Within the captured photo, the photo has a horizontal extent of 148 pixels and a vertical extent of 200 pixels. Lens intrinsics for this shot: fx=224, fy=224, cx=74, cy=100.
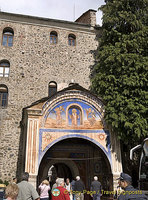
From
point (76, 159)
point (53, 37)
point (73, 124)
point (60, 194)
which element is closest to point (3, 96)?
point (73, 124)

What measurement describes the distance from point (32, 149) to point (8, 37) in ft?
A: 27.2

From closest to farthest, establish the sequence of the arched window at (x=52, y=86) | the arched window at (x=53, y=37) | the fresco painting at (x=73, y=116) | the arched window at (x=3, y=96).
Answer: the fresco painting at (x=73, y=116), the arched window at (x=3, y=96), the arched window at (x=52, y=86), the arched window at (x=53, y=37)

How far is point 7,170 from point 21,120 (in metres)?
2.82

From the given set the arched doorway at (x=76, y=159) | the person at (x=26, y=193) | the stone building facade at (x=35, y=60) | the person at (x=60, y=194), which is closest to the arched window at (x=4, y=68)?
the stone building facade at (x=35, y=60)

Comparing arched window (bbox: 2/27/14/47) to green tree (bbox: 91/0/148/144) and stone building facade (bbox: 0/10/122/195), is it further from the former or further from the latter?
green tree (bbox: 91/0/148/144)

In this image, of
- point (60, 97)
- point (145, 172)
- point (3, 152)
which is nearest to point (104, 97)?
point (60, 97)

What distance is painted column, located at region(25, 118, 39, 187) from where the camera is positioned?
952 centimetres

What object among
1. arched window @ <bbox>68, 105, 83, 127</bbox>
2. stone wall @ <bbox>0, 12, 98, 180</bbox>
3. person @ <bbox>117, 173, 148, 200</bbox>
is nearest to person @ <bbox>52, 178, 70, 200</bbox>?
person @ <bbox>117, 173, 148, 200</bbox>

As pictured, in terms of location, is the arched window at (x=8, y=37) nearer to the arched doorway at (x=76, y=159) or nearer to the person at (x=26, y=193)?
the arched doorway at (x=76, y=159)

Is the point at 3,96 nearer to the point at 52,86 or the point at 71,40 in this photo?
the point at 52,86

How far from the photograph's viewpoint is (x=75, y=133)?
1068cm

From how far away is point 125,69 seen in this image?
12.4 m

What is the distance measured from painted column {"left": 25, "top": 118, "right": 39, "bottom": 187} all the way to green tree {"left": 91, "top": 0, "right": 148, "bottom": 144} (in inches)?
140

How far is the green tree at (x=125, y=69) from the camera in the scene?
11.1 meters
